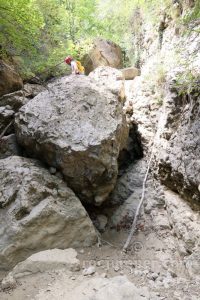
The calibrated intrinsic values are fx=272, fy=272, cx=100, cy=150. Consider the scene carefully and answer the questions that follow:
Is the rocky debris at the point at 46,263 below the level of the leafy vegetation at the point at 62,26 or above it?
below

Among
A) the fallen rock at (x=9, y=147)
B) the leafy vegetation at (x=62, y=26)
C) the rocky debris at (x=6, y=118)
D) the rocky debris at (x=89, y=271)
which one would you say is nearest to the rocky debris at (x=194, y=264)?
the rocky debris at (x=89, y=271)

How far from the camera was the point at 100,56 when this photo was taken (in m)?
12.6

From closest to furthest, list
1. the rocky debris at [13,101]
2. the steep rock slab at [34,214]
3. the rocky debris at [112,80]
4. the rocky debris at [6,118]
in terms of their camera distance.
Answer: the steep rock slab at [34,214] < the rocky debris at [6,118] < the rocky debris at [13,101] < the rocky debris at [112,80]

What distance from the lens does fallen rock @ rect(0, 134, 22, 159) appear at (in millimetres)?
7047

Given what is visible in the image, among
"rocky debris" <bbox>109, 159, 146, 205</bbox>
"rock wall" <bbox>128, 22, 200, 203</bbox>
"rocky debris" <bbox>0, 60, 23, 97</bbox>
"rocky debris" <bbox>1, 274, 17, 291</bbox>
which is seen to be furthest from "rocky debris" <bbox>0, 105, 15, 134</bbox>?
"rocky debris" <bbox>1, 274, 17, 291</bbox>

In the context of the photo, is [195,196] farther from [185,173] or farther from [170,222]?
[170,222]

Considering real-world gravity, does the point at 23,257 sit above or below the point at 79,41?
below

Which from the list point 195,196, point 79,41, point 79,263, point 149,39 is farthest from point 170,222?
point 79,41

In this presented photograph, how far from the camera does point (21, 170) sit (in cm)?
586

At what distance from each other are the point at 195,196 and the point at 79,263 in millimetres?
2594

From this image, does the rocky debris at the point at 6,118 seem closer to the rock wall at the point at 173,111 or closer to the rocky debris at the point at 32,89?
the rocky debris at the point at 32,89

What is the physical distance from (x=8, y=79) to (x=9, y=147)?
321cm

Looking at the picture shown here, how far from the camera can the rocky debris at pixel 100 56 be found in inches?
493

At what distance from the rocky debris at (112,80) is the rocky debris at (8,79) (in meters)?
2.61
